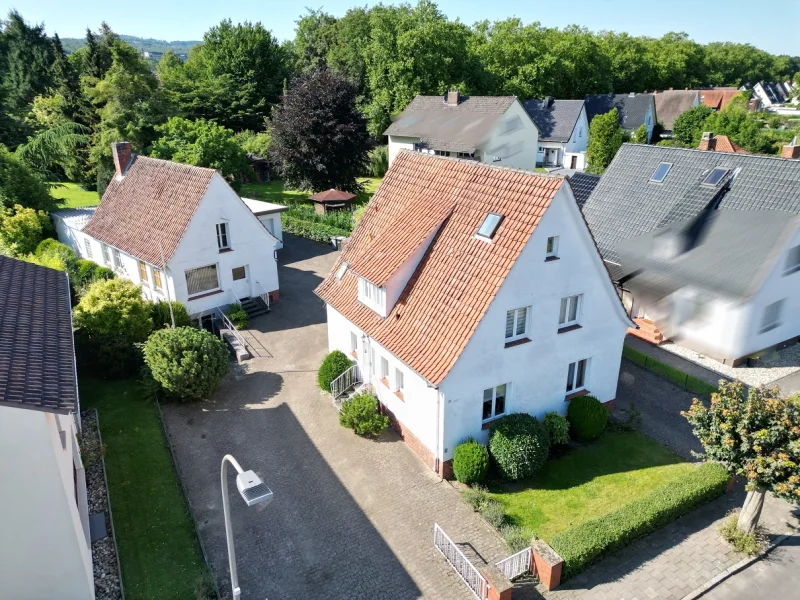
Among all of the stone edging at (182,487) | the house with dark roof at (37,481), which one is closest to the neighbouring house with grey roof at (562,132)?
the stone edging at (182,487)

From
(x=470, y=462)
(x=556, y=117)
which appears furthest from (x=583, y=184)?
(x=556, y=117)

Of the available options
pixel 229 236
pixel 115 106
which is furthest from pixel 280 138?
pixel 229 236

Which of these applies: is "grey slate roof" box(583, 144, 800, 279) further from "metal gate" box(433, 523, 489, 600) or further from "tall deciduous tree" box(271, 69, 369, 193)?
"tall deciduous tree" box(271, 69, 369, 193)

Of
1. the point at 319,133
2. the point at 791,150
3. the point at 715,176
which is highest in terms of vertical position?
the point at 715,176

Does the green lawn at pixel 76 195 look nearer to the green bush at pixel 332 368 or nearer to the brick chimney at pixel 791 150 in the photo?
the green bush at pixel 332 368

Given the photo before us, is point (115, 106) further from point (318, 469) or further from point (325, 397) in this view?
point (318, 469)

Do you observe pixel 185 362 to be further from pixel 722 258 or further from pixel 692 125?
pixel 692 125

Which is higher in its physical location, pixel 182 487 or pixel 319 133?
pixel 319 133

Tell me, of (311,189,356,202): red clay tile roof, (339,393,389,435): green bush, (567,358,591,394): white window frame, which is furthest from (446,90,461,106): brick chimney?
(339,393,389,435): green bush
